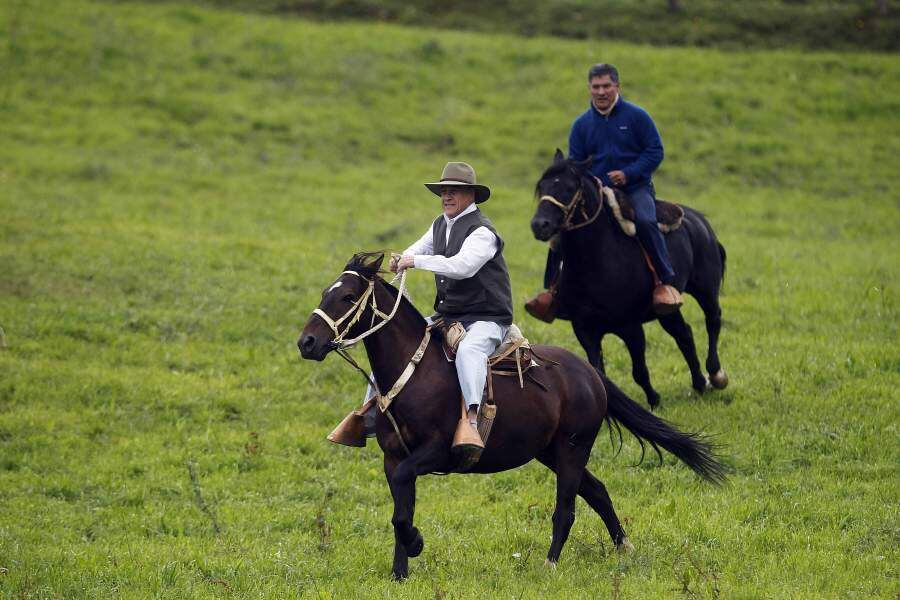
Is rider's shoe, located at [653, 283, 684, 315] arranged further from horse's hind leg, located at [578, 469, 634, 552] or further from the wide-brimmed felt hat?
the wide-brimmed felt hat

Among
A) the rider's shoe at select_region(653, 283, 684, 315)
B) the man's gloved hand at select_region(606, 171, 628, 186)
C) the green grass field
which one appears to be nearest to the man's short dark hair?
the man's gloved hand at select_region(606, 171, 628, 186)

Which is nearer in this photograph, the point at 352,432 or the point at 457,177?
the point at 457,177

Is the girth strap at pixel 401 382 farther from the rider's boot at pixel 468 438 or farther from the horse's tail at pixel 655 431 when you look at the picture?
the horse's tail at pixel 655 431

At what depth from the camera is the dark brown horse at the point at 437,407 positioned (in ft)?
27.7

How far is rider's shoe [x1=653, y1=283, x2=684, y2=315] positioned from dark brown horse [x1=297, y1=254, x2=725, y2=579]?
3.49 m

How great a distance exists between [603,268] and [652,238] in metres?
0.76

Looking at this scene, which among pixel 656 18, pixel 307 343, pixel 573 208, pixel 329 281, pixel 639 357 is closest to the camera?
pixel 307 343

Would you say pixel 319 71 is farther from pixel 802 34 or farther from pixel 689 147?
pixel 802 34

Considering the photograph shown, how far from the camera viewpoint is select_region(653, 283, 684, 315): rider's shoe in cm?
1304

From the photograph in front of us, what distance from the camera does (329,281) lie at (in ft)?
64.7

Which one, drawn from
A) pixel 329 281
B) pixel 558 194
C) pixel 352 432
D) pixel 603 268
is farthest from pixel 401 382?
pixel 329 281

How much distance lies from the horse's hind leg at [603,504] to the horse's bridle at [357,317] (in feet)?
7.62

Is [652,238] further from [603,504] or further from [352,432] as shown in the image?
[352,432]

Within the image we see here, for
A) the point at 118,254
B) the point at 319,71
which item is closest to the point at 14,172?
the point at 118,254
